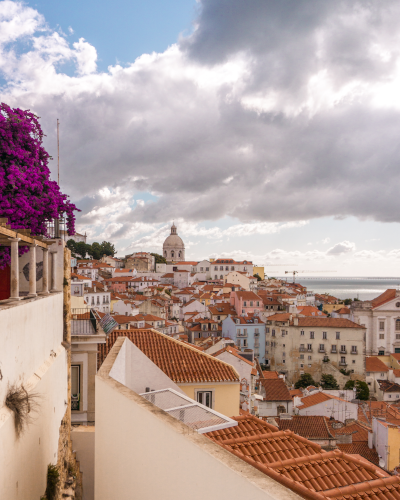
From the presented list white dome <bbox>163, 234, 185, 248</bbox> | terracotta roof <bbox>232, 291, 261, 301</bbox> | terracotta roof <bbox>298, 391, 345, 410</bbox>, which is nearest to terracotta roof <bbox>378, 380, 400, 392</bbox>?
terracotta roof <bbox>298, 391, 345, 410</bbox>

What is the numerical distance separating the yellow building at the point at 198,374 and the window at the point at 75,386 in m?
0.59

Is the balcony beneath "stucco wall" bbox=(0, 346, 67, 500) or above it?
beneath

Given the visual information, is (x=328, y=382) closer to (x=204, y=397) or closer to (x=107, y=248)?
(x=204, y=397)

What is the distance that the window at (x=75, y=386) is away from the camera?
8.95m

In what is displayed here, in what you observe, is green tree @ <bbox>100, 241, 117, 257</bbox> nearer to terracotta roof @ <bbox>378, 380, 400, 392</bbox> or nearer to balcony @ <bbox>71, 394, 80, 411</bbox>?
terracotta roof @ <bbox>378, 380, 400, 392</bbox>

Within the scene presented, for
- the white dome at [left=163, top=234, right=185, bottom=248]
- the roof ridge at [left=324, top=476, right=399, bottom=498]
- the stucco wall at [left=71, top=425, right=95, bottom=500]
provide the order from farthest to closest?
the white dome at [left=163, top=234, right=185, bottom=248]
the stucco wall at [left=71, top=425, right=95, bottom=500]
the roof ridge at [left=324, top=476, right=399, bottom=498]

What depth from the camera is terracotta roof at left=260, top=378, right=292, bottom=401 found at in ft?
91.7

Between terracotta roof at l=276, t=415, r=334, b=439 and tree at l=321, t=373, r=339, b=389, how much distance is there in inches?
824

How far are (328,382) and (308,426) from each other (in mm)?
22664

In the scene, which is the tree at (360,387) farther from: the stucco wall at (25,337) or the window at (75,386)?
the stucco wall at (25,337)

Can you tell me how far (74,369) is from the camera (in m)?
9.12

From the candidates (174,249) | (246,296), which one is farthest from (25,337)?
(174,249)

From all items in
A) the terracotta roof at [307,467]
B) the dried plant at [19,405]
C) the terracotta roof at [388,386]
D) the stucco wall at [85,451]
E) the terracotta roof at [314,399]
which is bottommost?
the terracotta roof at [388,386]

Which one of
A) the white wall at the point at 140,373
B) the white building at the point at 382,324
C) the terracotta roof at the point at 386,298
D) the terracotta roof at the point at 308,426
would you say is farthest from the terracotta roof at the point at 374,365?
the white wall at the point at 140,373
